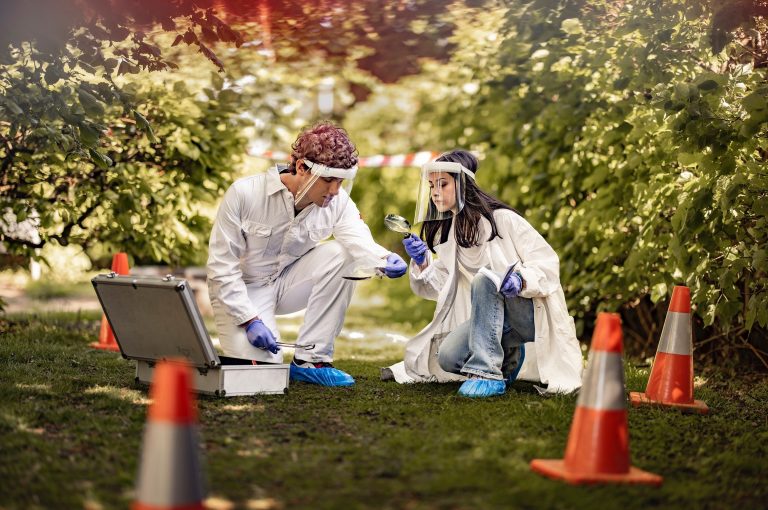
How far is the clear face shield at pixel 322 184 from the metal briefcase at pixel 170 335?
2.85ft

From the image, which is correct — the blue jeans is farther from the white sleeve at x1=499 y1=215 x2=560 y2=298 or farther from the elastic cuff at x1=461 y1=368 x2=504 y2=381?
the white sleeve at x1=499 y1=215 x2=560 y2=298

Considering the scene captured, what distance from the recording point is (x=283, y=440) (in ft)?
10.4

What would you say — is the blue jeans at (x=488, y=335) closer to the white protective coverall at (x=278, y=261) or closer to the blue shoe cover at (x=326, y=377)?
the blue shoe cover at (x=326, y=377)

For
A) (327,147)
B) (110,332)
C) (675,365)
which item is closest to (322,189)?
(327,147)

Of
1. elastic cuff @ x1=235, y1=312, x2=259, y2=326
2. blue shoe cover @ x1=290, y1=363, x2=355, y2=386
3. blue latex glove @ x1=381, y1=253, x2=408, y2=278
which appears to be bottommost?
blue shoe cover @ x1=290, y1=363, x2=355, y2=386

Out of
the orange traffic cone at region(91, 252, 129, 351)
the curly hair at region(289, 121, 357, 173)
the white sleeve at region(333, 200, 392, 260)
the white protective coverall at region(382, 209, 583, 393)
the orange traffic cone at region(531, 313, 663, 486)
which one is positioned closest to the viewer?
the orange traffic cone at region(531, 313, 663, 486)

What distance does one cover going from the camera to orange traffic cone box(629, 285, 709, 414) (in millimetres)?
4070

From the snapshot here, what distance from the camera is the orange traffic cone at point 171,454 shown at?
2.07m

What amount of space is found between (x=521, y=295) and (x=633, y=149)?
5.98 feet

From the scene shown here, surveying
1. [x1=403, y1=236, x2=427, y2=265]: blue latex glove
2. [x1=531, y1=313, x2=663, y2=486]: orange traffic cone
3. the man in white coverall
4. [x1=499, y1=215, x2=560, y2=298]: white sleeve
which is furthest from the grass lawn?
[x1=403, y1=236, x2=427, y2=265]: blue latex glove

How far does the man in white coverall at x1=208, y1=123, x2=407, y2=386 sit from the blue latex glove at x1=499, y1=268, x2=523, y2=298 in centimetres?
64

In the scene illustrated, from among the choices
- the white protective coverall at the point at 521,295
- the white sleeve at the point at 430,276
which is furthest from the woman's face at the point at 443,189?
the white sleeve at the point at 430,276

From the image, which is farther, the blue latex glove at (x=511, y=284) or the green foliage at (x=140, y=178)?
the green foliage at (x=140, y=178)

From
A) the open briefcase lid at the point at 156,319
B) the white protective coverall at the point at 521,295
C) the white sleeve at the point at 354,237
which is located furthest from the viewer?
the white sleeve at the point at 354,237
